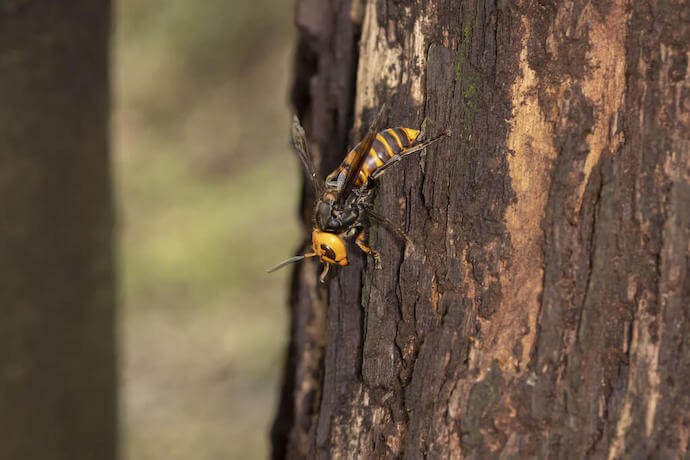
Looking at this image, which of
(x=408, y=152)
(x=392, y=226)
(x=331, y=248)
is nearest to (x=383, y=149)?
(x=408, y=152)

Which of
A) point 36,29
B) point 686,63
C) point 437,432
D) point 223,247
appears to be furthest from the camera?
point 223,247

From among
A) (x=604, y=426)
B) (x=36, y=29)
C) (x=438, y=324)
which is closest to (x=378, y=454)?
(x=438, y=324)

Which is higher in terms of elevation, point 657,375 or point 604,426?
point 657,375

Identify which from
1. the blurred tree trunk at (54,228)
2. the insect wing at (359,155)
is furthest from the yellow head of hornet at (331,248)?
the blurred tree trunk at (54,228)

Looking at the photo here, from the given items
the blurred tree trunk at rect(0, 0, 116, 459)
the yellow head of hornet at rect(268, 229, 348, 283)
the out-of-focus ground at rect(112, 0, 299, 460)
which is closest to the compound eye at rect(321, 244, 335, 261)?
the yellow head of hornet at rect(268, 229, 348, 283)

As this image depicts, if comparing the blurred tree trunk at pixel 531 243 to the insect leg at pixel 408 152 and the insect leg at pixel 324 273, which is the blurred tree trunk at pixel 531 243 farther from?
the insect leg at pixel 324 273

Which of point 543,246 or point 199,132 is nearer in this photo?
point 543,246

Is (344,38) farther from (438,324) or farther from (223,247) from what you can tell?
(223,247)

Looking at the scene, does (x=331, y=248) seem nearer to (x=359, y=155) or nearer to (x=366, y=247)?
(x=366, y=247)
